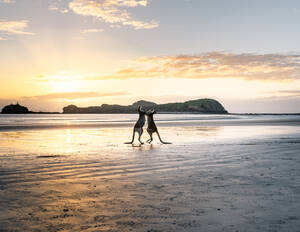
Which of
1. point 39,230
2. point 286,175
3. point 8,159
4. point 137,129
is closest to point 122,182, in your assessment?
point 39,230

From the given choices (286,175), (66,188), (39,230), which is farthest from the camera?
(286,175)

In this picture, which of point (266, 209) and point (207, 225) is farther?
point (266, 209)

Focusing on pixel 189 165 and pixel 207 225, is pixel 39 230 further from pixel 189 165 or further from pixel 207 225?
pixel 189 165

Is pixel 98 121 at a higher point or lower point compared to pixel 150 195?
higher

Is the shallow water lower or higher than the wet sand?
higher

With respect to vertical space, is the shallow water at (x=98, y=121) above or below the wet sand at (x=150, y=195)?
above

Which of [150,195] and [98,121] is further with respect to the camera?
[98,121]

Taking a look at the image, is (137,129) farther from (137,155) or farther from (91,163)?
(91,163)

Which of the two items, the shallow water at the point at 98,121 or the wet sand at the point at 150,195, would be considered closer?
the wet sand at the point at 150,195

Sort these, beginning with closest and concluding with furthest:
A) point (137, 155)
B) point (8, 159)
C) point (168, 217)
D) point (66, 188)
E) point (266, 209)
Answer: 1. point (168, 217)
2. point (266, 209)
3. point (66, 188)
4. point (8, 159)
5. point (137, 155)

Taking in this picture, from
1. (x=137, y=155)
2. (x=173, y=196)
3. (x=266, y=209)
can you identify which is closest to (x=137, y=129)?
(x=137, y=155)

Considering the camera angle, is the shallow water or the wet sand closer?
the wet sand

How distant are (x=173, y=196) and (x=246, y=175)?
10.3 ft

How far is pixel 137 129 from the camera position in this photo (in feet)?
60.9
